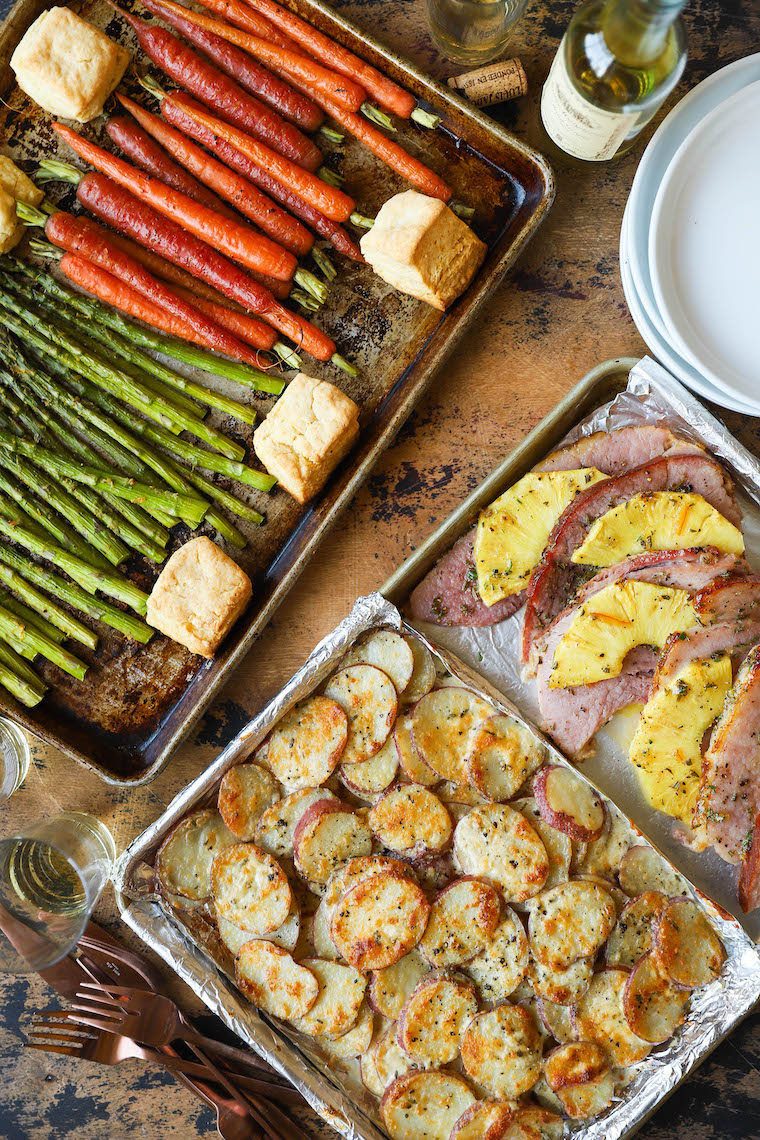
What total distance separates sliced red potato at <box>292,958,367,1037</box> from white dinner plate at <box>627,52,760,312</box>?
292 cm

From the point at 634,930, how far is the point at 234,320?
310cm

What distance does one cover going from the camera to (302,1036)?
3.38m

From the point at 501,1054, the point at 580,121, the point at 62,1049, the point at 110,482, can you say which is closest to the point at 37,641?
the point at 110,482

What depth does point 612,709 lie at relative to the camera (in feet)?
10.9

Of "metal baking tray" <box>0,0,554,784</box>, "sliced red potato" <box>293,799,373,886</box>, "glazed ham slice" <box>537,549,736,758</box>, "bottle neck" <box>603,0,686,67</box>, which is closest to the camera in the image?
"bottle neck" <box>603,0,686,67</box>

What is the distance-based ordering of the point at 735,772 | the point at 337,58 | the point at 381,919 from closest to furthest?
the point at 735,772 < the point at 381,919 < the point at 337,58

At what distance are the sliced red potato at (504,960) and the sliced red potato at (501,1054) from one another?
3.1 inches

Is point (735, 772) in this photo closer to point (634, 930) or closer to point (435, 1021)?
point (634, 930)

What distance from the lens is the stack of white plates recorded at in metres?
3.09

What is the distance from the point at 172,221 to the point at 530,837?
3126mm

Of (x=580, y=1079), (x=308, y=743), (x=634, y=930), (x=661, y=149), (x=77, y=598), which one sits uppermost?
(x=661, y=149)

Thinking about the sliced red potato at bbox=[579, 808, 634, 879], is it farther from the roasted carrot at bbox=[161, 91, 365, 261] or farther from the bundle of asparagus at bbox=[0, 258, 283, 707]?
the roasted carrot at bbox=[161, 91, 365, 261]

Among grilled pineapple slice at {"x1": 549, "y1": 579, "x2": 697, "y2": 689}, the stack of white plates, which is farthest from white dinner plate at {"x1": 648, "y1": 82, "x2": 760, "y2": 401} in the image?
grilled pineapple slice at {"x1": 549, "y1": 579, "x2": 697, "y2": 689}

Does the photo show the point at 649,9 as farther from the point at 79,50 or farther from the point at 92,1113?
the point at 92,1113
